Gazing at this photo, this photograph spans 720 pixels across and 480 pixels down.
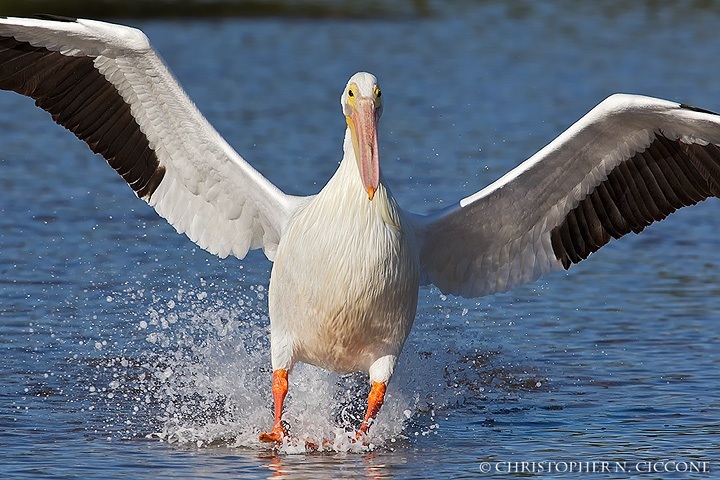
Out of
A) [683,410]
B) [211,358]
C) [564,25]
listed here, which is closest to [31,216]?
[211,358]

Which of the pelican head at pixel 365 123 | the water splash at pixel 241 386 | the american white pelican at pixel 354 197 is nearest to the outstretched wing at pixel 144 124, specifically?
the american white pelican at pixel 354 197

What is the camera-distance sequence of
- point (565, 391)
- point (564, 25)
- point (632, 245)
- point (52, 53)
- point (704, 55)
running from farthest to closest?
1. point (564, 25)
2. point (704, 55)
3. point (632, 245)
4. point (565, 391)
5. point (52, 53)

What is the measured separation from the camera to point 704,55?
21.1 meters

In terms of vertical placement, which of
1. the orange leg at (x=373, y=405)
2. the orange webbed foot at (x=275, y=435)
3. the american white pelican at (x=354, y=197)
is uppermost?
the american white pelican at (x=354, y=197)

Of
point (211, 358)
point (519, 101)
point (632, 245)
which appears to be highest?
point (519, 101)

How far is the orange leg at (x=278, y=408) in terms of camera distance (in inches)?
284

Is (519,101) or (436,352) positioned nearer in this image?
(436,352)

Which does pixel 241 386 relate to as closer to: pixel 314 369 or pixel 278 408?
pixel 314 369

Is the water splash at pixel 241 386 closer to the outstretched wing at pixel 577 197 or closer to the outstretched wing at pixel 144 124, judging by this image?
the outstretched wing at pixel 577 197

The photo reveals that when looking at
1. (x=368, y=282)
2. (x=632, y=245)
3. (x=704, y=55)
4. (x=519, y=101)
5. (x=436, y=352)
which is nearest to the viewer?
(x=368, y=282)

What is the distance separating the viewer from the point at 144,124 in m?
7.84

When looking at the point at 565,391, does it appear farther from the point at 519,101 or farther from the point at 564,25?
the point at 564,25

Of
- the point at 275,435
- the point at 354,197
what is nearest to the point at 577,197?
the point at 354,197

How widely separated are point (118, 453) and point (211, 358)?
72.5 inches
